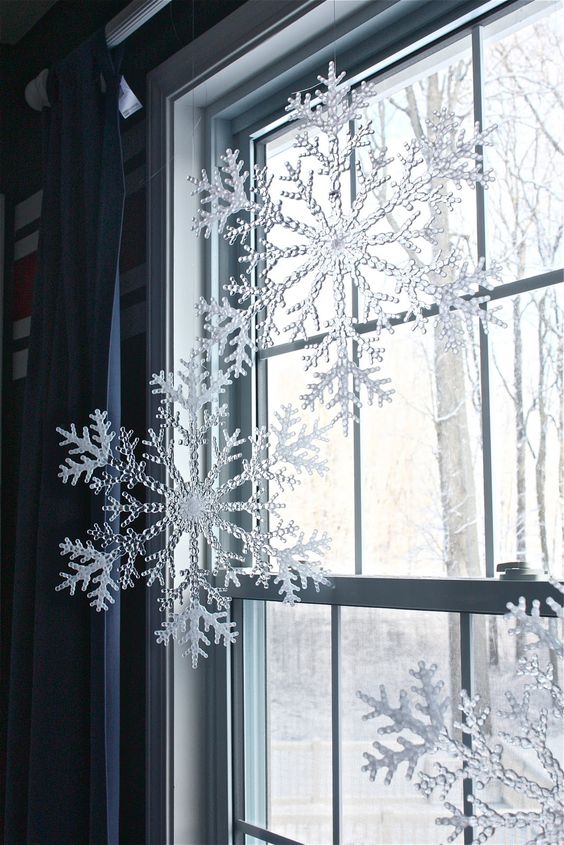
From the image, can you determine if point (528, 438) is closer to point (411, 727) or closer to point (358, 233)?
point (358, 233)

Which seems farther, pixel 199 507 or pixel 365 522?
pixel 365 522

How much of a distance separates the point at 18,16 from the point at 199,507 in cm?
152

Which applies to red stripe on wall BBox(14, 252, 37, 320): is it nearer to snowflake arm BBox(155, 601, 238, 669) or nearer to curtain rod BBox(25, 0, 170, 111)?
curtain rod BBox(25, 0, 170, 111)

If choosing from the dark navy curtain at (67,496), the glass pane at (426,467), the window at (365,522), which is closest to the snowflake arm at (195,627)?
the window at (365,522)

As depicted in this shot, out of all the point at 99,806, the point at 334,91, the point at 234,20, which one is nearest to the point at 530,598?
the point at 334,91

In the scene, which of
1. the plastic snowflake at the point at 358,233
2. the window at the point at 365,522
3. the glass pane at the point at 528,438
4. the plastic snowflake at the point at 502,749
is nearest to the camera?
the plastic snowflake at the point at 502,749

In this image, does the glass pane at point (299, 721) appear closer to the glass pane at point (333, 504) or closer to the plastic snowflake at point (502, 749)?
the plastic snowflake at point (502, 749)

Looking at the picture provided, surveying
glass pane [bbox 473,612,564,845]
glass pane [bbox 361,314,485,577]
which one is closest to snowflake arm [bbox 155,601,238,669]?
glass pane [bbox 473,612,564,845]

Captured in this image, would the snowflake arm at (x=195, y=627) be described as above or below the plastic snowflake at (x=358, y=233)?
below

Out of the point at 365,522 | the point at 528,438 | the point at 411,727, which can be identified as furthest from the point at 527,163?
the point at 411,727

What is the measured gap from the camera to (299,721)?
1.63 metres

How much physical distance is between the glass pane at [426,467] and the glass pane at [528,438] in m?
0.19

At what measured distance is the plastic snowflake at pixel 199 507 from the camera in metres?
1.39

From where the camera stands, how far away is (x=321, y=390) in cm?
125
